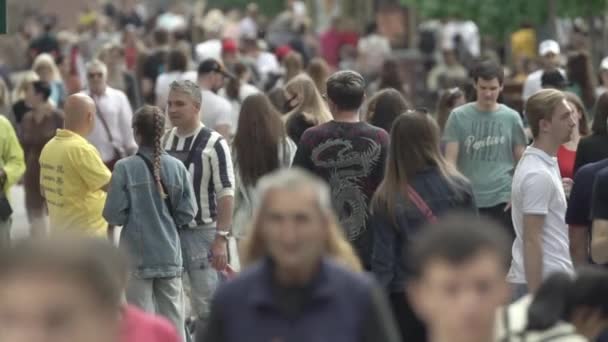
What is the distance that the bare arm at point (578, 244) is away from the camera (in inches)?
409

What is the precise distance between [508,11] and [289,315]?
23.4 m

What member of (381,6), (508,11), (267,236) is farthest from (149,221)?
(381,6)

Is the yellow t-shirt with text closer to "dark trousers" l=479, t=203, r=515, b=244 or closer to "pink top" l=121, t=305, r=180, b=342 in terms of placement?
"dark trousers" l=479, t=203, r=515, b=244

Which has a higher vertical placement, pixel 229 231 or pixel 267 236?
pixel 267 236

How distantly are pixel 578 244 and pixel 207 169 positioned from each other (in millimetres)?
2681

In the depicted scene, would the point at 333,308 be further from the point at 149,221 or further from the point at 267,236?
the point at 149,221

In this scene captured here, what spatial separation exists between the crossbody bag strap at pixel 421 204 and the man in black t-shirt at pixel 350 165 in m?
1.43

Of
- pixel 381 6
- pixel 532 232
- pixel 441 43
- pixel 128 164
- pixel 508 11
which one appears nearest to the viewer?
pixel 532 232

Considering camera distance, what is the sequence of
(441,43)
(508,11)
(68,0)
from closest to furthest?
(508,11)
(441,43)
(68,0)

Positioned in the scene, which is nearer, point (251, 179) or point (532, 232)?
point (532, 232)

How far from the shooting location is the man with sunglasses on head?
16.6 metres

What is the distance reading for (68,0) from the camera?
2260 inches

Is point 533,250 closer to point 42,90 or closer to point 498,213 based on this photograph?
point 498,213


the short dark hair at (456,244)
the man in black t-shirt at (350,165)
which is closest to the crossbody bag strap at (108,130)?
the man in black t-shirt at (350,165)
